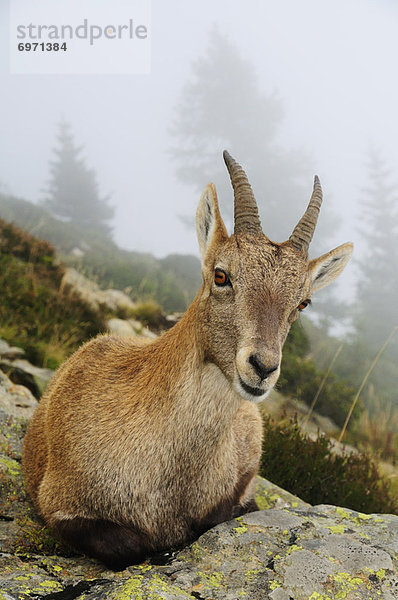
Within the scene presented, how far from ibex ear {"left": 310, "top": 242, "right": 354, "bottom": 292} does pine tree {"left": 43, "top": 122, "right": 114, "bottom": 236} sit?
6687 cm

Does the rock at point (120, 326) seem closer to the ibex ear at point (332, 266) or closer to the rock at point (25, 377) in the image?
the rock at point (25, 377)

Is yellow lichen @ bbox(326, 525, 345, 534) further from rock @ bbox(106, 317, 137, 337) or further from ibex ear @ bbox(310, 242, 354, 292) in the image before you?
rock @ bbox(106, 317, 137, 337)

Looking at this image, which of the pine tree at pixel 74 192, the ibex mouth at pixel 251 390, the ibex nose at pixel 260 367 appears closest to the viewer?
the ibex nose at pixel 260 367

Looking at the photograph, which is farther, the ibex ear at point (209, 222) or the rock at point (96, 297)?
the rock at point (96, 297)

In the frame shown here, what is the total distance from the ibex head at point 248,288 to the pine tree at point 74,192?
6714cm

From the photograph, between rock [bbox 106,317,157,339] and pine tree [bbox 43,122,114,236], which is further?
pine tree [bbox 43,122,114,236]

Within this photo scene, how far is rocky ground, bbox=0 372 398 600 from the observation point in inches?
145

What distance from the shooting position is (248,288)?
4.09 m

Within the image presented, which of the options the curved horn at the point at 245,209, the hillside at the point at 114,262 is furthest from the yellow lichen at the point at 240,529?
the hillside at the point at 114,262

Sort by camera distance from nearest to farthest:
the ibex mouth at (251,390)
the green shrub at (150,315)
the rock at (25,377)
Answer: the ibex mouth at (251,390), the rock at (25,377), the green shrub at (150,315)

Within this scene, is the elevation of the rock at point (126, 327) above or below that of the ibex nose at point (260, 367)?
below

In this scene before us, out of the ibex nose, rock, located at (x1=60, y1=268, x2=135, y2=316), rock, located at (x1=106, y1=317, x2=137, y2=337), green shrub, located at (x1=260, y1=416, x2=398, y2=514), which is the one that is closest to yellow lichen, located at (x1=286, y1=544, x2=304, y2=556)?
the ibex nose

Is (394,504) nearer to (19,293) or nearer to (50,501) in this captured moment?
(50,501)

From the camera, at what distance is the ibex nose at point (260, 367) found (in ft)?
12.1
